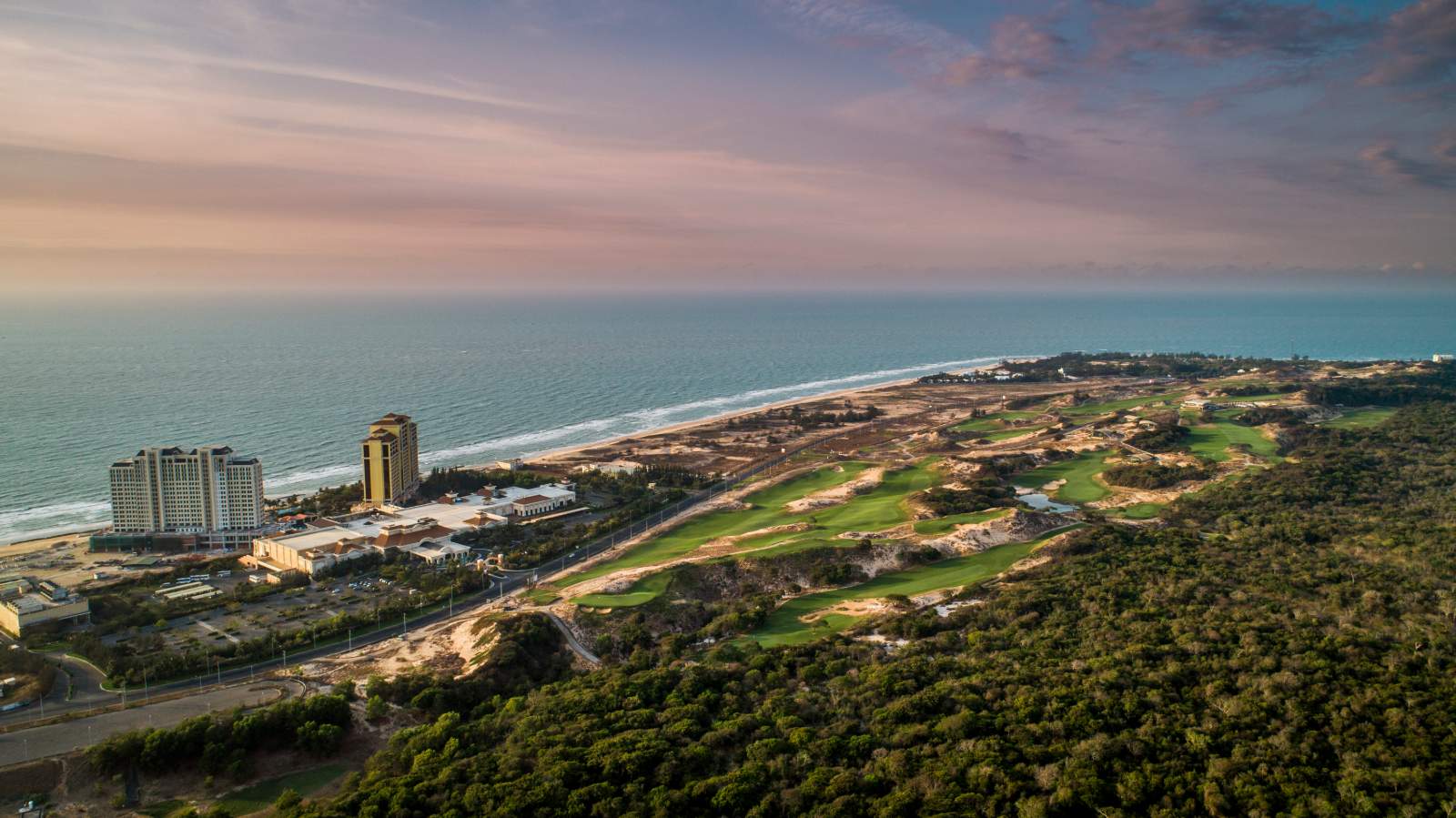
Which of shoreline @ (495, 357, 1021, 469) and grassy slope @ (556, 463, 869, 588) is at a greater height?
shoreline @ (495, 357, 1021, 469)

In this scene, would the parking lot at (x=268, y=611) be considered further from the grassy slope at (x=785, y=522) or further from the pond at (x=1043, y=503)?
the pond at (x=1043, y=503)

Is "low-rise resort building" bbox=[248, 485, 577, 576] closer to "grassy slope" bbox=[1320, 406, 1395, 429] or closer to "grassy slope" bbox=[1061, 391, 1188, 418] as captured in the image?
"grassy slope" bbox=[1061, 391, 1188, 418]

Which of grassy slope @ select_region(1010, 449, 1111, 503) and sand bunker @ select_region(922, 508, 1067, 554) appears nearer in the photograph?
sand bunker @ select_region(922, 508, 1067, 554)

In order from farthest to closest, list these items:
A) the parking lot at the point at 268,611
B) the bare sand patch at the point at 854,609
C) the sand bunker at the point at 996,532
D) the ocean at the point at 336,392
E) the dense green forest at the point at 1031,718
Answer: the ocean at the point at 336,392 < the sand bunker at the point at 996,532 < the parking lot at the point at 268,611 < the bare sand patch at the point at 854,609 < the dense green forest at the point at 1031,718

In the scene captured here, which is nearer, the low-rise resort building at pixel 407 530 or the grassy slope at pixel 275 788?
the grassy slope at pixel 275 788

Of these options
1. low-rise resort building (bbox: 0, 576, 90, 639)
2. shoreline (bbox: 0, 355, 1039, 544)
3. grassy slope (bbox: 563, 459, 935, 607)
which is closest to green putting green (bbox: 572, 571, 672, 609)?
grassy slope (bbox: 563, 459, 935, 607)

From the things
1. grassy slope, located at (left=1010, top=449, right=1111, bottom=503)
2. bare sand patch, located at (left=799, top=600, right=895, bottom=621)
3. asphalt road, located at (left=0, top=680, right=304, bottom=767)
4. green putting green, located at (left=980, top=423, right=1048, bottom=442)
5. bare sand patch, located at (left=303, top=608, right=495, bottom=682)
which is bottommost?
bare sand patch, located at (left=303, top=608, right=495, bottom=682)

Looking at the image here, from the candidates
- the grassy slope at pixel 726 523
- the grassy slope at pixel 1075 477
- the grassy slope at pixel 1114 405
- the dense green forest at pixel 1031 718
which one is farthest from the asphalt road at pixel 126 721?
the grassy slope at pixel 1114 405
